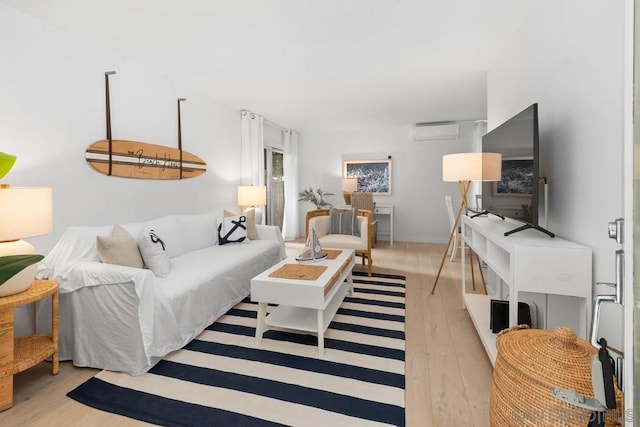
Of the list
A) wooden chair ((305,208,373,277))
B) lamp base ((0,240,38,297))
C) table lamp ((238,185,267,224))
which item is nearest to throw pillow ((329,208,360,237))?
wooden chair ((305,208,373,277))

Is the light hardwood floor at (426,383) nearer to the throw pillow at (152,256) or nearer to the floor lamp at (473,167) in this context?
the throw pillow at (152,256)

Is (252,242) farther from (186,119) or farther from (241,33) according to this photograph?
(241,33)

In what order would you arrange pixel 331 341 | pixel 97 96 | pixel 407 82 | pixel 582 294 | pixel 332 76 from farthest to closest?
pixel 407 82 → pixel 332 76 → pixel 97 96 → pixel 331 341 → pixel 582 294

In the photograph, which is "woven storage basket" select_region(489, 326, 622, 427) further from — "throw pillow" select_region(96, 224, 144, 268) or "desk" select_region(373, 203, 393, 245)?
"desk" select_region(373, 203, 393, 245)

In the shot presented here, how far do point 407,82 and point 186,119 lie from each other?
103 inches

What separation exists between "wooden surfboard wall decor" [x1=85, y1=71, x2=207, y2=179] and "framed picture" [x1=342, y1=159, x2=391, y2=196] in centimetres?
A: 338

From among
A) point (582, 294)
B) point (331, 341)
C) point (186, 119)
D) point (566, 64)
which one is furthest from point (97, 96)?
point (582, 294)

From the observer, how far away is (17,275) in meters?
1.68

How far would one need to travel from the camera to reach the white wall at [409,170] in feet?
20.1

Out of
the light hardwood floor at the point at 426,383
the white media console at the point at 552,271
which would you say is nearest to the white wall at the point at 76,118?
the light hardwood floor at the point at 426,383

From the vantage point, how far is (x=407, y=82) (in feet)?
12.1


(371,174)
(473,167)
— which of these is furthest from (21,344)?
(371,174)

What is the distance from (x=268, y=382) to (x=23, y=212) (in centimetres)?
161

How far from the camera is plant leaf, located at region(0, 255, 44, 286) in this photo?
26.9 inches
